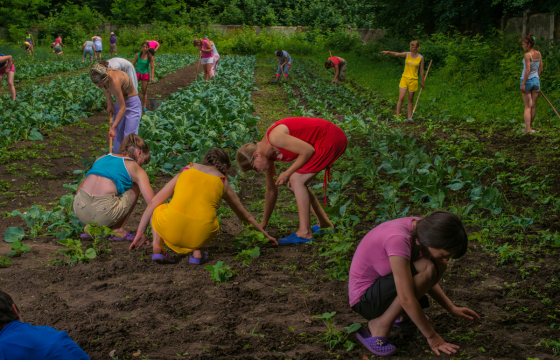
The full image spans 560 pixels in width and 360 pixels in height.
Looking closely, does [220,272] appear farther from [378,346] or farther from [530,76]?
[530,76]

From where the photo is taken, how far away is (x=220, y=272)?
3461 mm

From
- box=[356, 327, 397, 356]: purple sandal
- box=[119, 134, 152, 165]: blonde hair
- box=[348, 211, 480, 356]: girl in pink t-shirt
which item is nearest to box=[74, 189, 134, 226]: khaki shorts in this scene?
box=[119, 134, 152, 165]: blonde hair

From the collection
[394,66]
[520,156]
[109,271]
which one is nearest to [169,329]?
[109,271]

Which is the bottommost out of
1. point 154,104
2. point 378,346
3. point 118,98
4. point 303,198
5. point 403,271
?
point 154,104

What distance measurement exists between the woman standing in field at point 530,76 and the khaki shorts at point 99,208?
7.19 metres

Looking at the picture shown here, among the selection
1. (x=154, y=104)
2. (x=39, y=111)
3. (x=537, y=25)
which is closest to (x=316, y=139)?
(x=154, y=104)

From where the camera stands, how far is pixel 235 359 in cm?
253

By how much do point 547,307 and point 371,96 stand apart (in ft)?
36.2

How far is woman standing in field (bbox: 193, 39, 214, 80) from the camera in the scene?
13.7 metres

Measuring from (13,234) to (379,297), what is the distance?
343 cm

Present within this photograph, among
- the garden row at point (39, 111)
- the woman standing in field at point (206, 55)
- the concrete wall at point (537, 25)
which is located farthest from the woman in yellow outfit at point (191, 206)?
the concrete wall at point (537, 25)

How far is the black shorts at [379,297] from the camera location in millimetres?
2506

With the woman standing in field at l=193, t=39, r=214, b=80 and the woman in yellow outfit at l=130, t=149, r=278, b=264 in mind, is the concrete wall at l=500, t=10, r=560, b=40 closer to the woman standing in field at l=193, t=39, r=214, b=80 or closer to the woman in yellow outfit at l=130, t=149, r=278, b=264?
the woman standing in field at l=193, t=39, r=214, b=80

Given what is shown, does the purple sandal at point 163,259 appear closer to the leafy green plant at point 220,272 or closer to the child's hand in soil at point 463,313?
the leafy green plant at point 220,272
